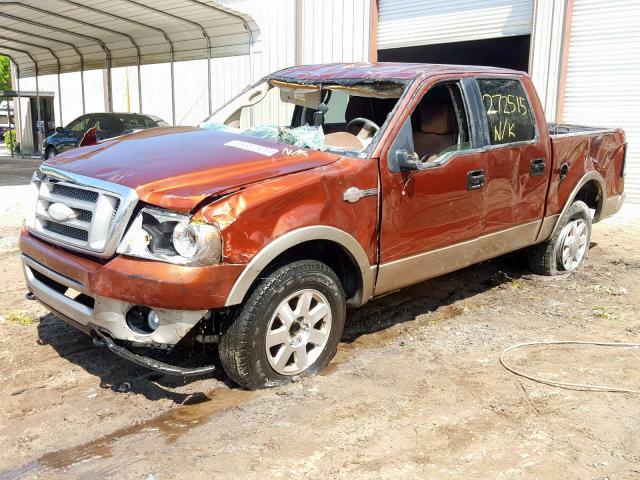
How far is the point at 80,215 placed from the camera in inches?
134

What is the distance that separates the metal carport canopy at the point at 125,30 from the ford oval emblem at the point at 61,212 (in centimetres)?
1023

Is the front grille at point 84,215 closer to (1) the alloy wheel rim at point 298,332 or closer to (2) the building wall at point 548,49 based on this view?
(1) the alloy wheel rim at point 298,332

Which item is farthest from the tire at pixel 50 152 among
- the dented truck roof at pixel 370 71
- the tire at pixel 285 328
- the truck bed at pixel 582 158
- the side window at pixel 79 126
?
the tire at pixel 285 328

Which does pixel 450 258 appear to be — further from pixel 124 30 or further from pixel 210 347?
pixel 124 30

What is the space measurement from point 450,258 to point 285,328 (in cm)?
162

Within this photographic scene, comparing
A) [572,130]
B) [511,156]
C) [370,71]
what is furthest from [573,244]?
[370,71]

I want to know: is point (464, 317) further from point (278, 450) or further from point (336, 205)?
point (278, 450)

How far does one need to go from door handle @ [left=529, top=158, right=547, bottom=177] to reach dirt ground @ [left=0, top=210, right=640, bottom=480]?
49.7 inches

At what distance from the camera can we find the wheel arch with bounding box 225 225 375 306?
10.5ft

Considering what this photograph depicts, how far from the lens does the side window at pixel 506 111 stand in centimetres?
480

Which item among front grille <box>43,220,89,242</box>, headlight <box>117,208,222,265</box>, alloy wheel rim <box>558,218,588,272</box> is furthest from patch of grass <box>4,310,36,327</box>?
alloy wheel rim <box>558,218,588,272</box>

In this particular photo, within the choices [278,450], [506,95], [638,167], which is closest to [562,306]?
[506,95]

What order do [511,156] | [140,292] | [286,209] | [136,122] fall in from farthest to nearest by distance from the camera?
[136,122]
[511,156]
[286,209]
[140,292]

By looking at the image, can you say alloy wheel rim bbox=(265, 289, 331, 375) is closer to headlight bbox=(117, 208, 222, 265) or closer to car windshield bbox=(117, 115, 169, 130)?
headlight bbox=(117, 208, 222, 265)
